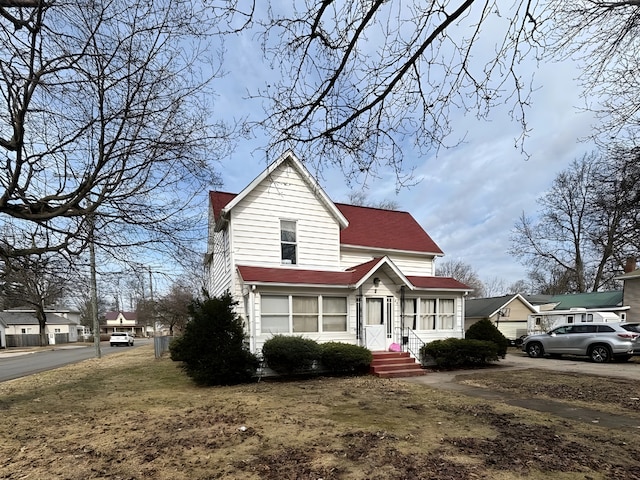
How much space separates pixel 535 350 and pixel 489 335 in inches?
188

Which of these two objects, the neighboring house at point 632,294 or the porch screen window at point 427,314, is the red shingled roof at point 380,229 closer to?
the porch screen window at point 427,314

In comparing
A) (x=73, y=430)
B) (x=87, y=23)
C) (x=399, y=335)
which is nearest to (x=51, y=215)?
(x=87, y=23)

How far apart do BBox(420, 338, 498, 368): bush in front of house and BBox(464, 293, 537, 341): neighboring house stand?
14.1m

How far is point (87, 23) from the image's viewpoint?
19.1 ft

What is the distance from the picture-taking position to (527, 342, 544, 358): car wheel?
18.4m

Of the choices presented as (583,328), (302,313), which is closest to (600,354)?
(583,328)

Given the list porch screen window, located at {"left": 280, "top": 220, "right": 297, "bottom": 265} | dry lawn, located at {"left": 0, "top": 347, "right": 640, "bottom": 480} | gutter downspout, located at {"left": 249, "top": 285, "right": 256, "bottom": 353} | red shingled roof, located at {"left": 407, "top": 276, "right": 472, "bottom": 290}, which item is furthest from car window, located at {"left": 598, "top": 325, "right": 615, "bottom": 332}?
gutter downspout, located at {"left": 249, "top": 285, "right": 256, "bottom": 353}

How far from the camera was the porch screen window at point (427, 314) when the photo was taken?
15.1 m

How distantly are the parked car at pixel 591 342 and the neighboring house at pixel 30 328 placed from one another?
49.9 m

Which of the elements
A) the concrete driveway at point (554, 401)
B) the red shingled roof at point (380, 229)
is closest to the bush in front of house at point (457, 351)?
the concrete driveway at point (554, 401)

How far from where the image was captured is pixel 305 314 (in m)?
13.1

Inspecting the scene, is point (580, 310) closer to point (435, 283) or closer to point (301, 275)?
point (435, 283)

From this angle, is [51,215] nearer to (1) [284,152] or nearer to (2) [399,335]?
(1) [284,152]

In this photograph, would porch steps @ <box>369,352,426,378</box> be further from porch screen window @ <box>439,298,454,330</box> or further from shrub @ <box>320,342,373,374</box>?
porch screen window @ <box>439,298,454,330</box>
